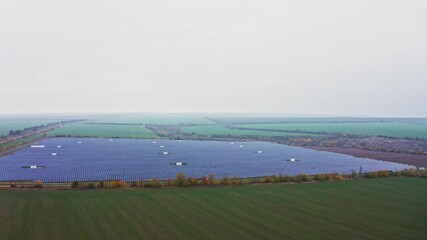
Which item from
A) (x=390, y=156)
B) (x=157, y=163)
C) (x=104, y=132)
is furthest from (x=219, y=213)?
(x=104, y=132)

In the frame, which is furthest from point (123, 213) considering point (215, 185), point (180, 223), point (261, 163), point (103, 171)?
point (261, 163)

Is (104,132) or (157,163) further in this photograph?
(104,132)

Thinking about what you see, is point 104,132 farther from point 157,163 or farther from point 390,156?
point 390,156

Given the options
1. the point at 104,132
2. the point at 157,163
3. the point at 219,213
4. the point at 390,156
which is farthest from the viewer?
the point at 104,132

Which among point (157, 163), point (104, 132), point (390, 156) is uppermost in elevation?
point (104, 132)

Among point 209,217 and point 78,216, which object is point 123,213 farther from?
point 209,217

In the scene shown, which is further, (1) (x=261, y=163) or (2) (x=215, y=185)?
(1) (x=261, y=163)
